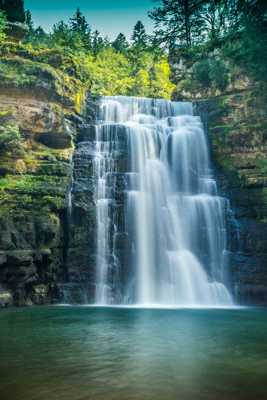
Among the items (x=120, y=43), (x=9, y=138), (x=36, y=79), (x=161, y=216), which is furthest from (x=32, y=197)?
(x=120, y=43)

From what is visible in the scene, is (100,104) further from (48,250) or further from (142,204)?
(48,250)

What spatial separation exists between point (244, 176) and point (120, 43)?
3519 centimetres

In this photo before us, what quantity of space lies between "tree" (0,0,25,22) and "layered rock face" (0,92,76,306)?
712 cm

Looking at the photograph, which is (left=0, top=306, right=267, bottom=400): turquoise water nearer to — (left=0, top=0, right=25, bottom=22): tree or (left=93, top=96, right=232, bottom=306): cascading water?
(left=93, top=96, right=232, bottom=306): cascading water

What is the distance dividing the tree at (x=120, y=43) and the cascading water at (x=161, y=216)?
91.6 ft

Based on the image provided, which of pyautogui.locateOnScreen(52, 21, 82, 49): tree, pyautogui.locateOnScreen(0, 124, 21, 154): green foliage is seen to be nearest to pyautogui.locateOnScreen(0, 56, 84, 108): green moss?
pyautogui.locateOnScreen(0, 124, 21, 154): green foliage

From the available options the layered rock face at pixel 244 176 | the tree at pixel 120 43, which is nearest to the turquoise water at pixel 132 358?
the layered rock face at pixel 244 176

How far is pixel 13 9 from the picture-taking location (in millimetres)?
24797

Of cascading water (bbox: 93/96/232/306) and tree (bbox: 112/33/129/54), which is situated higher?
tree (bbox: 112/33/129/54)

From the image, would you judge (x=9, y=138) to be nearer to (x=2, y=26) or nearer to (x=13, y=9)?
(x=2, y=26)

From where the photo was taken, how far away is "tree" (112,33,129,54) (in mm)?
48291

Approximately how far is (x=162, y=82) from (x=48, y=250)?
26434 millimetres

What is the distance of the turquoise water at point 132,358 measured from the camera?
5.09 m

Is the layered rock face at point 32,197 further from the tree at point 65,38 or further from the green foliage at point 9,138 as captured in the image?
the tree at point 65,38
